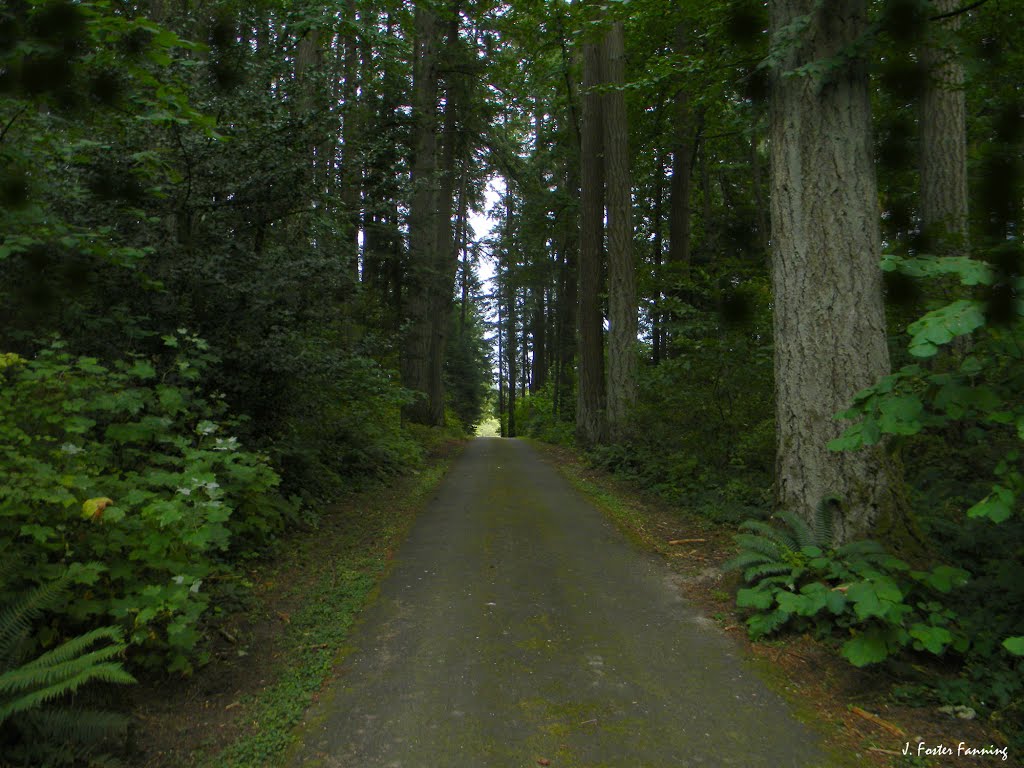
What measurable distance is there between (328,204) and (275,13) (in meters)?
5.30

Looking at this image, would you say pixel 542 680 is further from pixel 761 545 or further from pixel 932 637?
pixel 932 637

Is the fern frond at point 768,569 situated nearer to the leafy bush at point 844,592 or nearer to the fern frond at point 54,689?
the leafy bush at point 844,592

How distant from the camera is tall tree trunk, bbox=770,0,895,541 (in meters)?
4.38

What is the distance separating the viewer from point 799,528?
4.28 metres

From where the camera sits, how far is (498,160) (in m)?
19.2

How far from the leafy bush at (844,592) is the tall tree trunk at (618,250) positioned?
26.8 ft

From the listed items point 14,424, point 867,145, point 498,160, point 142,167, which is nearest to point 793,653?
point 867,145

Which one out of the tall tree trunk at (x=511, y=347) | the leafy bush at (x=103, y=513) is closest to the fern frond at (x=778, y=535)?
the leafy bush at (x=103, y=513)

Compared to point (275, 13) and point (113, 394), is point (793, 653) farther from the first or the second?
point (275, 13)

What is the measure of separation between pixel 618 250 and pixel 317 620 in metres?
10.4

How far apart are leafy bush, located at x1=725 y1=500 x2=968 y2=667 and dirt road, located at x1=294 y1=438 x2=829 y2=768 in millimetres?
495

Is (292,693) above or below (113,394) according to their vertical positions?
below

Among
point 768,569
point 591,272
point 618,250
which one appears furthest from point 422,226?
point 768,569

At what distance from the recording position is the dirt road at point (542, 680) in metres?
2.84
